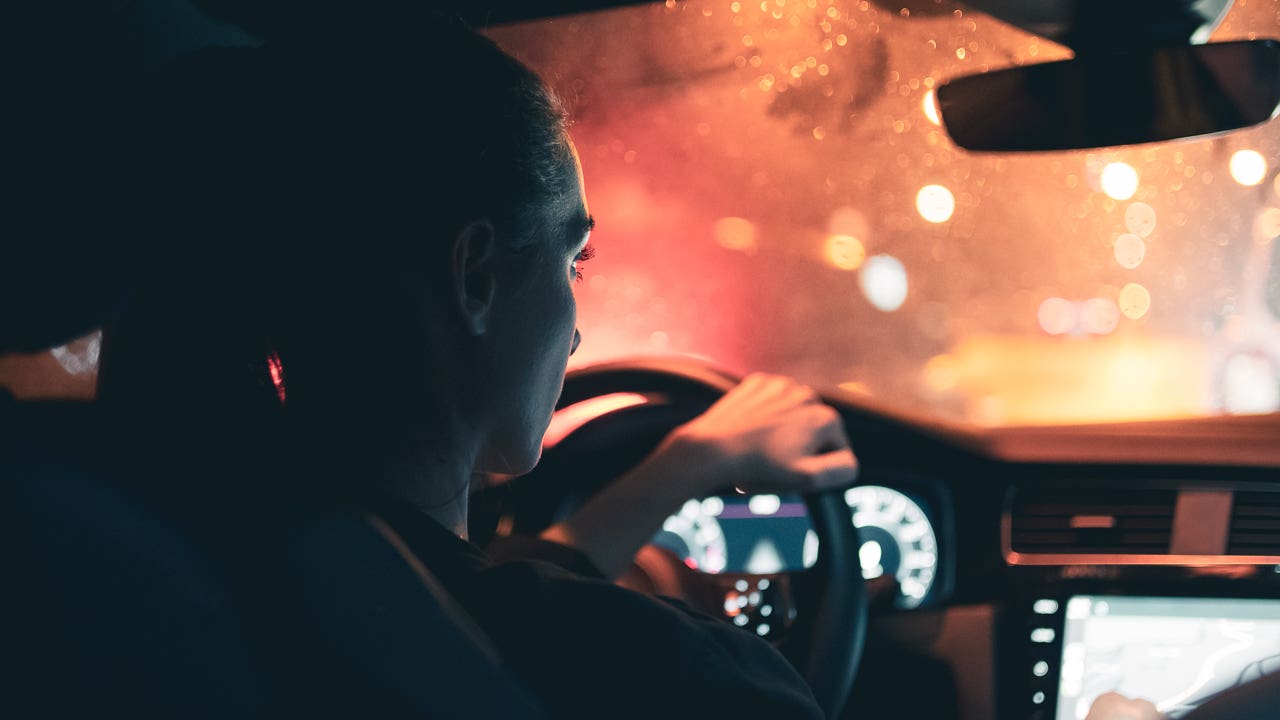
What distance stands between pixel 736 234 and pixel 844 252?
422 millimetres

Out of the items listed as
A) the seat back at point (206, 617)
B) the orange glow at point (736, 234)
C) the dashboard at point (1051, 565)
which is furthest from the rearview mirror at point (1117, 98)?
the orange glow at point (736, 234)

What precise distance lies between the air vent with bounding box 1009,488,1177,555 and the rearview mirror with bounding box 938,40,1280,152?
0.55m

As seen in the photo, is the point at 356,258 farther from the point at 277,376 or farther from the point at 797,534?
the point at 797,534

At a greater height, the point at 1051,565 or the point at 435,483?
the point at 435,483

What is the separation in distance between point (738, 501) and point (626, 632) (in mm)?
936

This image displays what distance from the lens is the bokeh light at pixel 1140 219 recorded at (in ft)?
9.42

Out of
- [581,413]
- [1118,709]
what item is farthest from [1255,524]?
[581,413]

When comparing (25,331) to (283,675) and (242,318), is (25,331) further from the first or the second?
(283,675)

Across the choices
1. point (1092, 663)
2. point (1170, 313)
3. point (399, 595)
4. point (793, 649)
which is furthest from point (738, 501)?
point (1170, 313)

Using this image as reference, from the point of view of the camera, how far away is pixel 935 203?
3094 mm

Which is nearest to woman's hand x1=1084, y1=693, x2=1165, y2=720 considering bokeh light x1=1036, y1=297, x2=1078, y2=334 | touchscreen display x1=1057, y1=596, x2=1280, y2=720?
touchscreen display x1=1057, y1=596, x2=1280, y2=720

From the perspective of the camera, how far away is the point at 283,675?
26.3 inches

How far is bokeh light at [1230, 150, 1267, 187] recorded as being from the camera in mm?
2623

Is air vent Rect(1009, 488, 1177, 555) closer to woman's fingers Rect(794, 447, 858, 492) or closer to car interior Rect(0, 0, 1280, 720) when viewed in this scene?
car interior Rect(0, 0, 1280, 720)
